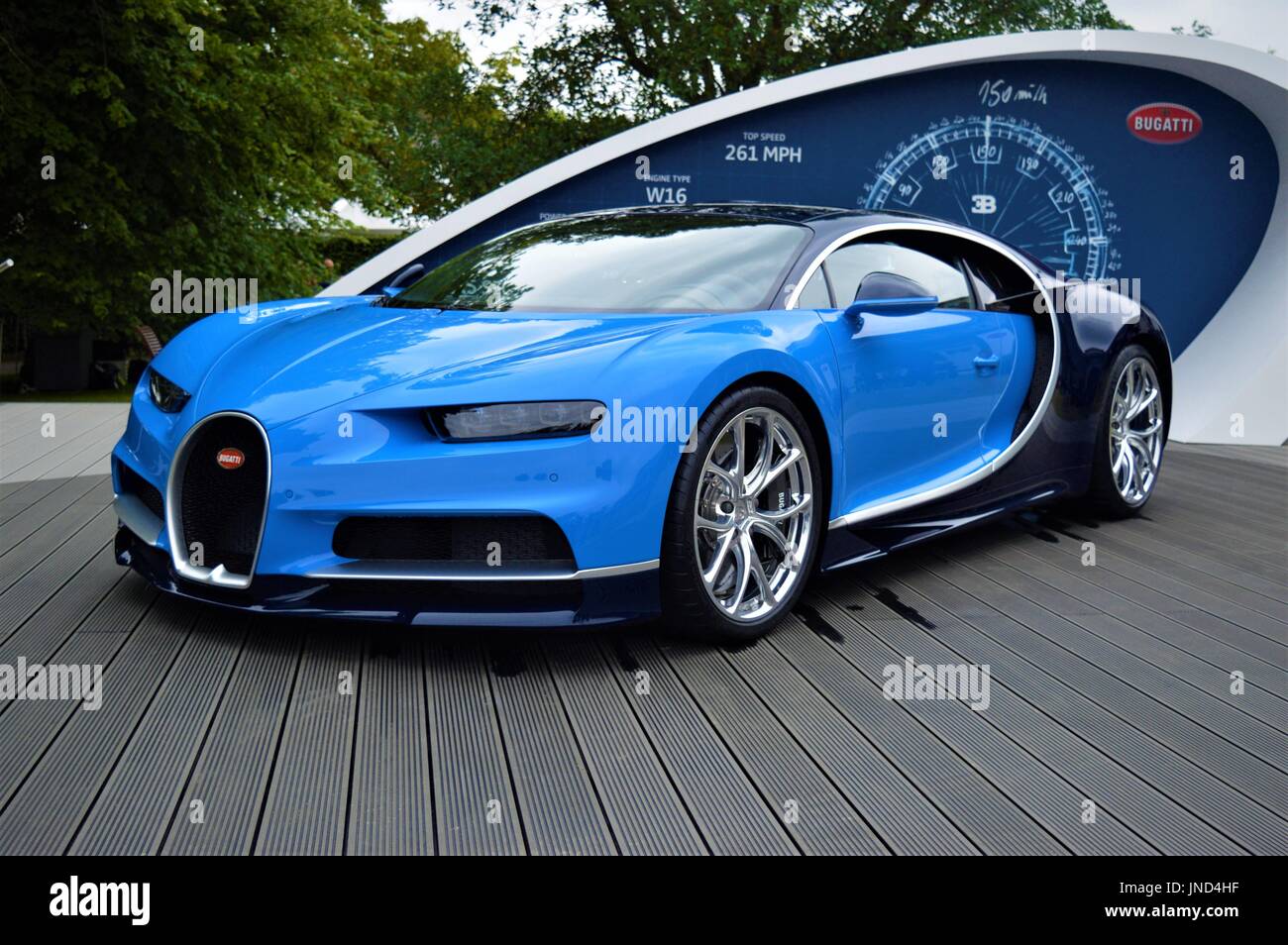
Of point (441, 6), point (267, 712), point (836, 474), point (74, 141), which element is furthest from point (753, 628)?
point (441, 6)

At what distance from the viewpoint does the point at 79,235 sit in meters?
16.6

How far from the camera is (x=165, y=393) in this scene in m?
3.89

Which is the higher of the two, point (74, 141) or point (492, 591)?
point (74, 141)

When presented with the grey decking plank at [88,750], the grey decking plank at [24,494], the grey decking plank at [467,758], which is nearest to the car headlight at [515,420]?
the grey decking plank at [467,758]

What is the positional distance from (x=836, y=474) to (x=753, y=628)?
0.60 m

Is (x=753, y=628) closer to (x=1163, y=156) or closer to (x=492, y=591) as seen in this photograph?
(x=492, y=591)

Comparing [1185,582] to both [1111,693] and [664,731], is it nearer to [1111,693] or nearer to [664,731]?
[1111,693]

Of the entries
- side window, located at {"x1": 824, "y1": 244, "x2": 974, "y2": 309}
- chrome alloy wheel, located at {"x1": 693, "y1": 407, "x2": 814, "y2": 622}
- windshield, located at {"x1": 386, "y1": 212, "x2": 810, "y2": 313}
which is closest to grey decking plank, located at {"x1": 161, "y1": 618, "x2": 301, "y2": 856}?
chrome alloy wheel, located at {"x1": 693, "y1": 407, "x2": 814, "y2": 622}

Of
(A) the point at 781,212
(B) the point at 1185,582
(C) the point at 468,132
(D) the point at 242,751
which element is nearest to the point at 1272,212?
(B) the point at 1185,582

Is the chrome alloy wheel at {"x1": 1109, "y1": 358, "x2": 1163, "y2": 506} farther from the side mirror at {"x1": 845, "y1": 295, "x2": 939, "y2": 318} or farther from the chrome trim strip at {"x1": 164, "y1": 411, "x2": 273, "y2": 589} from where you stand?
the chrome trim strip at {"x1": 164, "y1": 411, "x2": 273, "y2": 589}

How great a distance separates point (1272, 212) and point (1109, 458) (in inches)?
216

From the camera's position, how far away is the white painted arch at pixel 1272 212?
8.91m
